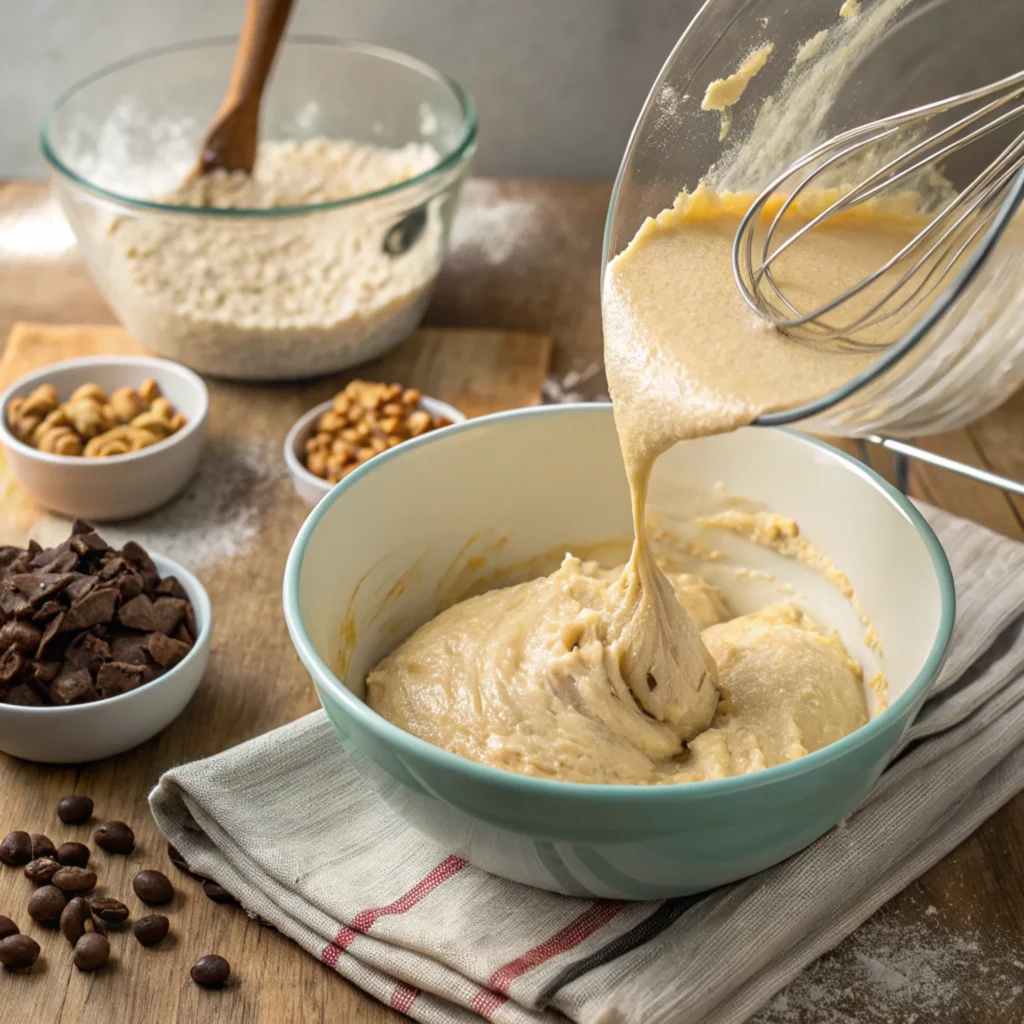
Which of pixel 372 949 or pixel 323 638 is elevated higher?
pixel 323 638

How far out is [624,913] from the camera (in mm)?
978

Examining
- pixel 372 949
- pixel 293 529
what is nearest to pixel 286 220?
pixel 293 529

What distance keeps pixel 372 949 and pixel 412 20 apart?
5.96 feet

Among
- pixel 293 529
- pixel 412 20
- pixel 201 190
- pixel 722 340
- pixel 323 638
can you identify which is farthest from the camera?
pixel 412 20

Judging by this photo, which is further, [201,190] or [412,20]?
[412,20]

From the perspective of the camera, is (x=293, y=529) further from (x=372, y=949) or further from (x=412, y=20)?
(x=412, y=20)

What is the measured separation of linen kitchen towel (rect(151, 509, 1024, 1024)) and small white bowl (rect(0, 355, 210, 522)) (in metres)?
0.49

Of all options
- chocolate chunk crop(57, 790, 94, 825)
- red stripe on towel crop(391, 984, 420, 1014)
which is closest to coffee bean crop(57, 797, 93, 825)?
chocolate chunk crop(57, 790, 94, 825)

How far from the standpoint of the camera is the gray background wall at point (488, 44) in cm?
228

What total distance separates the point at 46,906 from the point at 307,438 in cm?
77

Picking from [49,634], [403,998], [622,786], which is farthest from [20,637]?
[622,786]

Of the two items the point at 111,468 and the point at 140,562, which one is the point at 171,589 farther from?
the point at 111,468

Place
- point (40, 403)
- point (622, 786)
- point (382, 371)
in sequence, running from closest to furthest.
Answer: point (622, 786) < point (40, 403) < point (382, 371)

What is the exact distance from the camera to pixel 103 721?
1.14m
